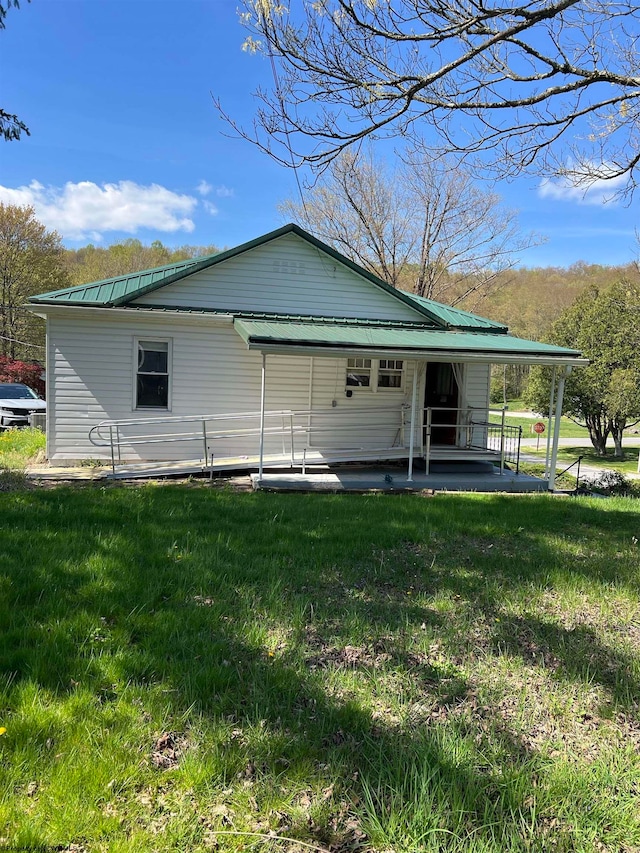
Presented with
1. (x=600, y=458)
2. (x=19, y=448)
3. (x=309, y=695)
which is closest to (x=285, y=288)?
(x=19, y=448)

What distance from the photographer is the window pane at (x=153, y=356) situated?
10.8 metres

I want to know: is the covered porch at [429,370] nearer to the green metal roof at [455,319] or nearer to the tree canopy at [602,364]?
the green metal roof at [455,319]

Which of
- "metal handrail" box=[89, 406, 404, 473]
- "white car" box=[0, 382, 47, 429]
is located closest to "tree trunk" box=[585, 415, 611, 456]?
"metal handrail" box=[89, 406, 404, 473]

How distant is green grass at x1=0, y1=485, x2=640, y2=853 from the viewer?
6.51 feet

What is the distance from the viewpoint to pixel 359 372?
1196 cm

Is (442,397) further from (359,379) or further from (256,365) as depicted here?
(256,365)

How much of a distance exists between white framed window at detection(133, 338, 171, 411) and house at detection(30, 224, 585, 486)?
0.08ft

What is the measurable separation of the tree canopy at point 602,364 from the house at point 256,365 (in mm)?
A: 11801

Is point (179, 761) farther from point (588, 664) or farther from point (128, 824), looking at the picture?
point (588, 664)

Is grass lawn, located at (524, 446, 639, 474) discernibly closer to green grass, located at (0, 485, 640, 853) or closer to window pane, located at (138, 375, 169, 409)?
window pane, located at (138, 375, 169, 409)

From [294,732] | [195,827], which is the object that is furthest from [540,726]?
[195,827]

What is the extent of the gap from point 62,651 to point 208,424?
27.9 ft

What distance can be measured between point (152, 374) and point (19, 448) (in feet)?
13.2

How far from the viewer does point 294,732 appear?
2.43m
